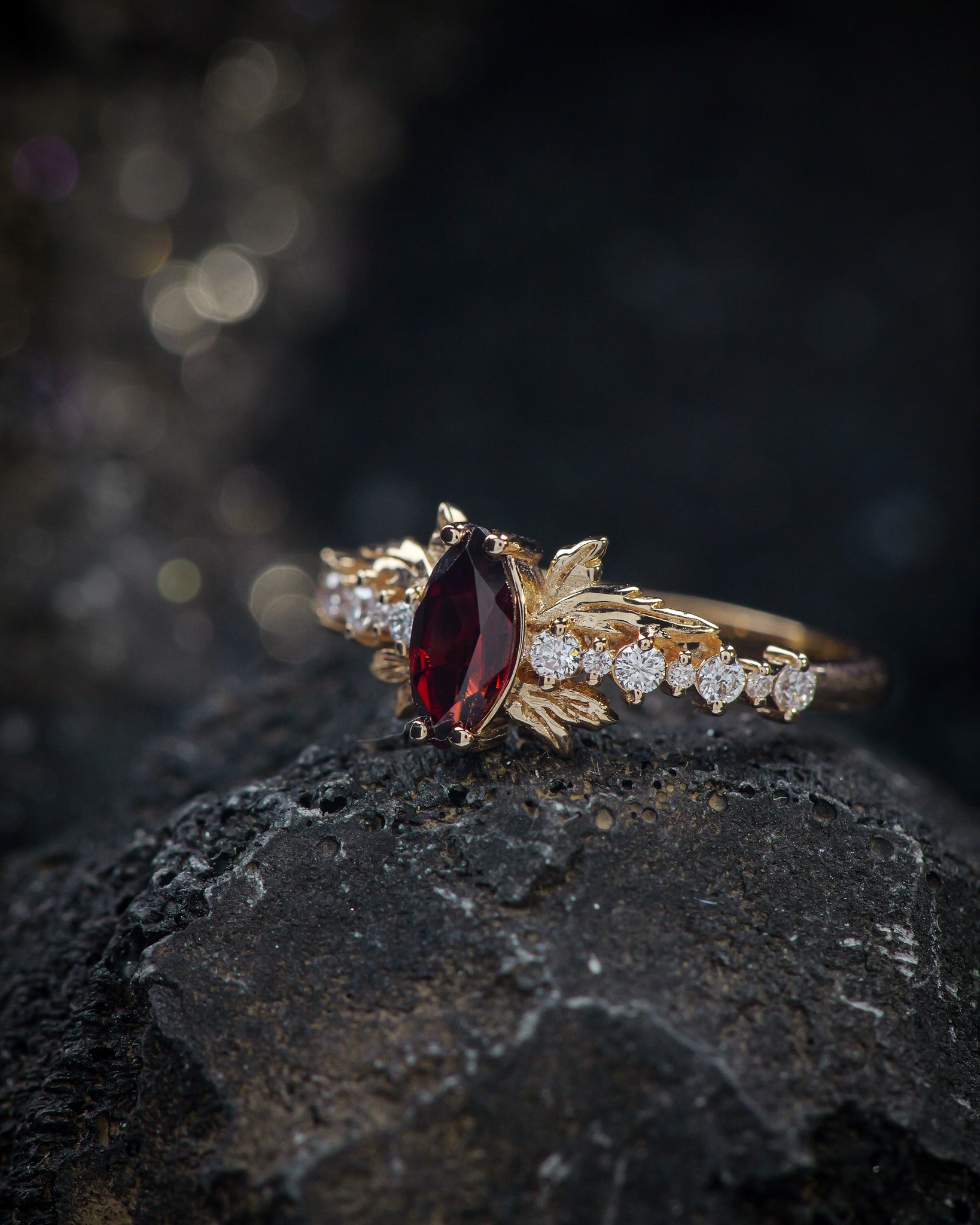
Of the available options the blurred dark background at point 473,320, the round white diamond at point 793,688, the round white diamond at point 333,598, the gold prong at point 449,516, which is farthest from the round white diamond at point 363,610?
the blurred dark background at point 473,320

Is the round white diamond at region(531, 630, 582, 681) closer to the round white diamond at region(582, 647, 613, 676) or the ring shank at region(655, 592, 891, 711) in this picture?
the round white diamond at region(582, 647, 613, 676)

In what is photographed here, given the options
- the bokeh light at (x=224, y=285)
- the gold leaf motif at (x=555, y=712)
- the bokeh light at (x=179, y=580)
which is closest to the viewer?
the gold leaf motif at (x=555, y=712)

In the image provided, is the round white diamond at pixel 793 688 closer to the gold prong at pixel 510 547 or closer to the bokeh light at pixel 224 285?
the gold prong at pixel 510 547

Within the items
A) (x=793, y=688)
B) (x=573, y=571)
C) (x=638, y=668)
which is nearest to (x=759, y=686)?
(x=793, y=688)

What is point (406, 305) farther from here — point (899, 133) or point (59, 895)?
point (59, 895)

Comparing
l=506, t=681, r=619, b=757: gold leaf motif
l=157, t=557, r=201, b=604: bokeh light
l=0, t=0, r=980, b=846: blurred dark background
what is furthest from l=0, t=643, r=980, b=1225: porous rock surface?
l=157, t=557, r=201, b=604: bokeh light
